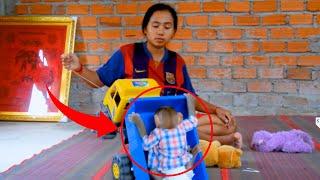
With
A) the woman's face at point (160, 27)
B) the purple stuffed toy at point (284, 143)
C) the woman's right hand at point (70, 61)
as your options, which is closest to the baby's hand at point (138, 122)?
the woman's right hand at point (70, 61)

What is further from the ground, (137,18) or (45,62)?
(137,18)

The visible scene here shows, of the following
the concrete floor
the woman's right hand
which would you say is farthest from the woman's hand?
the concrete floor

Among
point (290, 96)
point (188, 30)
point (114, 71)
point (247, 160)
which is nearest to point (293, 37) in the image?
point (290, 96)

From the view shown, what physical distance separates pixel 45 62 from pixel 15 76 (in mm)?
243

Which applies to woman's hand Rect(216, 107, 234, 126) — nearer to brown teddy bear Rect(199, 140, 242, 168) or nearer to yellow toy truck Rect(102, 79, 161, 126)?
brown teddy bear Rect(199, 140, 242, 168)

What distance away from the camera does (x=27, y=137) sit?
286 cm

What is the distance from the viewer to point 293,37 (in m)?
3.54

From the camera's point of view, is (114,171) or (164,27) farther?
(164,27)

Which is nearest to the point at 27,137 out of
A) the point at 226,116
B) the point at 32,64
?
the point at 32,64

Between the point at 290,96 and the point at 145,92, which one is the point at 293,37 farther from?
the point at 145,92

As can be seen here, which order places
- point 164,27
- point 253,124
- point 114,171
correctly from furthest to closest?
1. point 253,124
2. point 164,27
3. point 114,171

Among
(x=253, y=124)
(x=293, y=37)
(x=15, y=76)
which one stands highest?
(x=293, y=37)

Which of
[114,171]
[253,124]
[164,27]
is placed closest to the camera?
[114,171]

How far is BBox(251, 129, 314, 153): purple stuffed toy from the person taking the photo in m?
2.37
